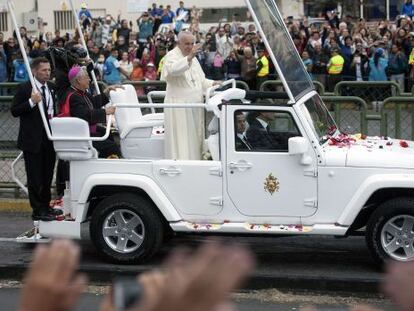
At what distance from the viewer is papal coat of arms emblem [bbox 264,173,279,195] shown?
8039 millimetres

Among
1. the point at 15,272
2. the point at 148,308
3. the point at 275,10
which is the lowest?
the point at 15,272

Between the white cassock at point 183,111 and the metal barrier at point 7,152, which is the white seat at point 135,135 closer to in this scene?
the white cassock at point 183,111

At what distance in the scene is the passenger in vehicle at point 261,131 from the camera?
816 centimetres

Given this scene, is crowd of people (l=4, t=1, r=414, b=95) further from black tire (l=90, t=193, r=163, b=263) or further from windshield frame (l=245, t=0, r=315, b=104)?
black tire (l=90, t=193, r=163, b=263)

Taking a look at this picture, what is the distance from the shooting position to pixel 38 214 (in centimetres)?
907

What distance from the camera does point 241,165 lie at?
809 centimetres

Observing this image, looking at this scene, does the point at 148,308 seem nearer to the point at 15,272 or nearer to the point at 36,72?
the point at 15,272

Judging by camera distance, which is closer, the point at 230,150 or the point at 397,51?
the point at 230,150

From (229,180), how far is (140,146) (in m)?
1.22

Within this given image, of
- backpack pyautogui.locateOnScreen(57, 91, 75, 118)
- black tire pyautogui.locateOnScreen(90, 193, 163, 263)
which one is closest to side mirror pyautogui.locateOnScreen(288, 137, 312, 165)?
black tire pyautogui.locateOnScreen(90, 193, 163, 263)

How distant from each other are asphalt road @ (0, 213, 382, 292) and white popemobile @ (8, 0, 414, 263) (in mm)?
259

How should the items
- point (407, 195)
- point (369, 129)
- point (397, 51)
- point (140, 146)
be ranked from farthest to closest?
point (397, 51), point (369, 129), point (140, 146), point (407, 195)

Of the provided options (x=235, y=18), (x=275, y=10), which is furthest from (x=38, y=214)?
(x=235, y=18)

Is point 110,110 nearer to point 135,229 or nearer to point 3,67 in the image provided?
point 135,229
